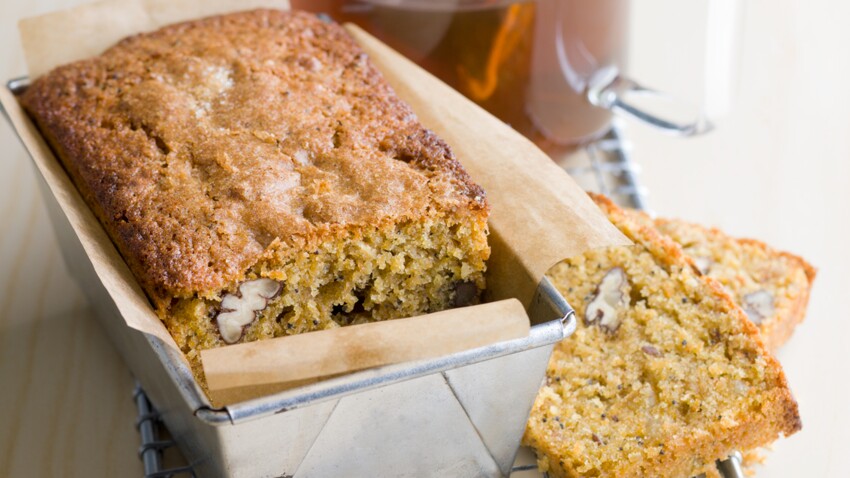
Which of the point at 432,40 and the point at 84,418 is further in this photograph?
the point at 432,40

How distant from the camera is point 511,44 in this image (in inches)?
99.6

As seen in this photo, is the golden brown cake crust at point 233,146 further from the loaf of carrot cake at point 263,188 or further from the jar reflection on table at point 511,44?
the jar reflection on table at point 511,44

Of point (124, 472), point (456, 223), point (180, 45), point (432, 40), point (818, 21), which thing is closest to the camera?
point (456, 223)

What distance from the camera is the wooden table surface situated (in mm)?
2158

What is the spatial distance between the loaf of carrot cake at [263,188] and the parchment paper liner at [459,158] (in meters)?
0.04

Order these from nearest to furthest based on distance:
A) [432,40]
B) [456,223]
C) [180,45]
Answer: [456,223], [180,45], [432,40]

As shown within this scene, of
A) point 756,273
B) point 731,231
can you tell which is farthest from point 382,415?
point 731,231

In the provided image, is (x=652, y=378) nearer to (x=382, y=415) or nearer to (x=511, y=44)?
(x=382, y=415)

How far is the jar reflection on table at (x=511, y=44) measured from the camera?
2.45m

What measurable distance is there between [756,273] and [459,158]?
2.70ft

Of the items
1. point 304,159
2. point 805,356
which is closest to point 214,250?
point 304,159

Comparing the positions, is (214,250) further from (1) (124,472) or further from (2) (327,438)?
(1) (124,472)

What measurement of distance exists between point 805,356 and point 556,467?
76 centimetres

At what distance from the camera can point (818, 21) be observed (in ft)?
11.8
